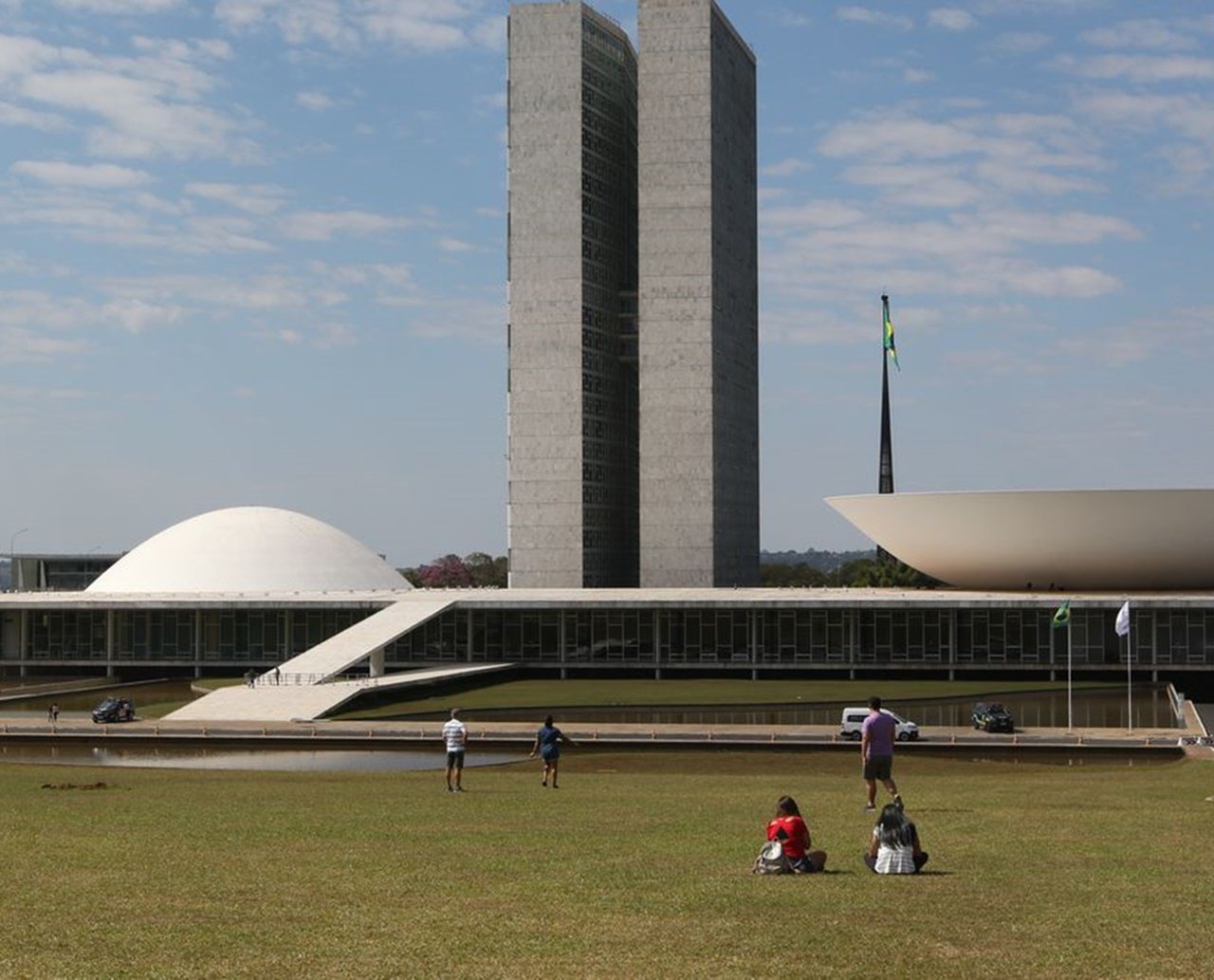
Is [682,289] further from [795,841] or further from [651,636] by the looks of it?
[795,841]

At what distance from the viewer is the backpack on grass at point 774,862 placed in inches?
694

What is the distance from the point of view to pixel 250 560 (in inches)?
3880

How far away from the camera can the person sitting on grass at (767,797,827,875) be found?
1778 centimetres

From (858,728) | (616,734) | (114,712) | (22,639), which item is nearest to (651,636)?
(114,712)

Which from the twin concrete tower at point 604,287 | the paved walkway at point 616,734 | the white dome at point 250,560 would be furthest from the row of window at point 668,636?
the twin concrete tower at point 604,287

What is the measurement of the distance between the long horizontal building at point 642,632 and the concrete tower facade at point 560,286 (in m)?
23.5

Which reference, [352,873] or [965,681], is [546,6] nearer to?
[965,681]

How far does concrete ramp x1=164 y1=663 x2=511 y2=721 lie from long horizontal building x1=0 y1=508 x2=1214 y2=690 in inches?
295

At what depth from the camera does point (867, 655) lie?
79312 mm

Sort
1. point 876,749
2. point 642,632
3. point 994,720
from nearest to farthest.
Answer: point 876,749
point 994,720
point 642,632

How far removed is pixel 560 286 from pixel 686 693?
50.1m

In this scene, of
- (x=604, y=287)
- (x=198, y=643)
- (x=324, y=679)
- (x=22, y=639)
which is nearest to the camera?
(x=324, y=679)

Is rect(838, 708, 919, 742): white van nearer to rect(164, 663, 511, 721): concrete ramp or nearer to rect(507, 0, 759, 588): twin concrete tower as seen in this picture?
rect(164, 663, 511, 721): concrete ramp

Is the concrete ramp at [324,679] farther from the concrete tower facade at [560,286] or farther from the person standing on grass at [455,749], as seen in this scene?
the concrete tower facade at [560,286]
